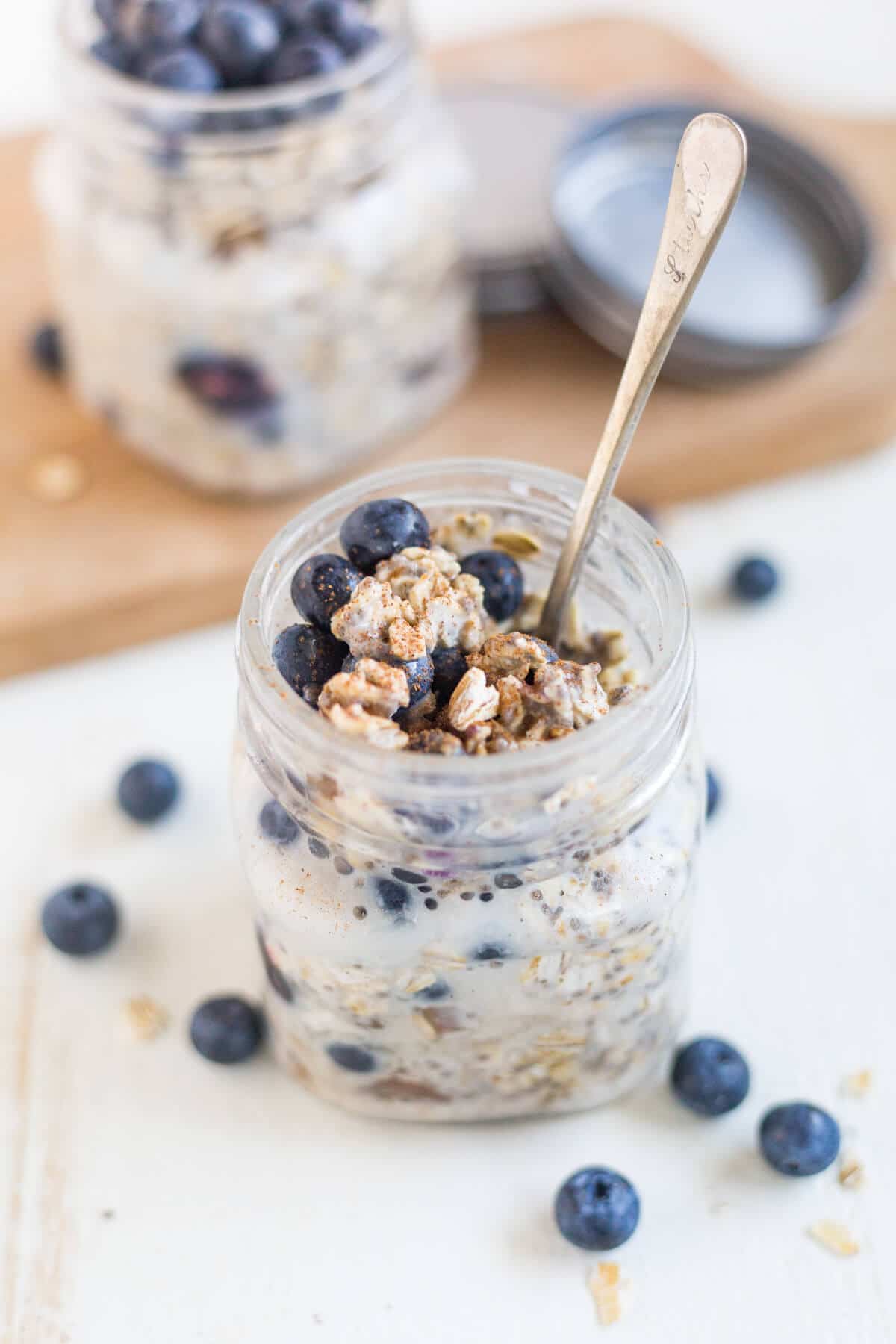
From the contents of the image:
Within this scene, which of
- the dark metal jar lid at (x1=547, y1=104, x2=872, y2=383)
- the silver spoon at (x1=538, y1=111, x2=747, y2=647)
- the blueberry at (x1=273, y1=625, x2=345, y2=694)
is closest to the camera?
the silver spoon at (x1=538, y1=111, x2=747, y2=647)

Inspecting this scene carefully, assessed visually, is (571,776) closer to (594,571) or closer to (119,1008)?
(594,571)

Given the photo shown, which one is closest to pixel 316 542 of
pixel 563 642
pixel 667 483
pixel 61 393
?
pixel 563 642

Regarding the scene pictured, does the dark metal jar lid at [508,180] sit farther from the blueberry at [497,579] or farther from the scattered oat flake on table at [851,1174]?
the scattered oat flake on table at [851,1174]

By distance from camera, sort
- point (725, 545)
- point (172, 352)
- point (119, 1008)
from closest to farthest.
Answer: point (119, 1008) → point (172, 352) → point (725, 545)

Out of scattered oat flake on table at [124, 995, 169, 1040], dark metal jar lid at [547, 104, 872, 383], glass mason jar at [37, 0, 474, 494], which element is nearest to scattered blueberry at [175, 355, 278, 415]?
glass mason jar at [37, 0, 474, 494]

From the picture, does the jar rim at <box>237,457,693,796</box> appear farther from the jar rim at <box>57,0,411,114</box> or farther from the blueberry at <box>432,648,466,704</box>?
the jar rim at <box>57,0,411,114</box>
